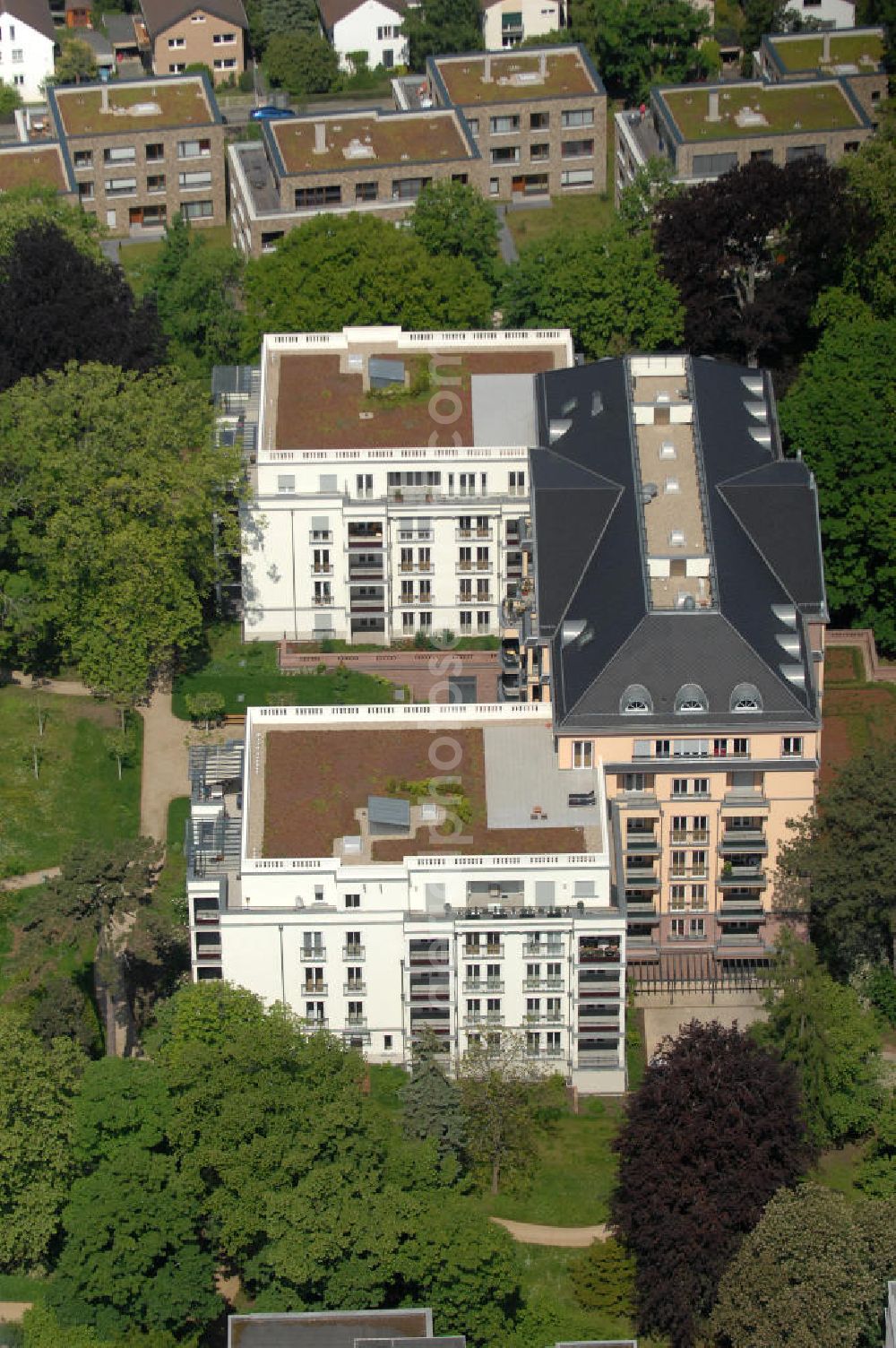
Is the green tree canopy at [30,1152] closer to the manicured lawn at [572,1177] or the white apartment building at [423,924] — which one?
the white apartment building at [423,924]

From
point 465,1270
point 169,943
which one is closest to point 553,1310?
point 465,1270

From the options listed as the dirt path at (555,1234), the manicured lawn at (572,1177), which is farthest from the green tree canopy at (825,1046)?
the dirt path at (555,1234)

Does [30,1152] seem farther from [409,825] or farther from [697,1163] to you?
[697,1163]

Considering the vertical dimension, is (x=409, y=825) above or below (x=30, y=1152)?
above

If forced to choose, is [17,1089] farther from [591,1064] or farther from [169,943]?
[591,1064]

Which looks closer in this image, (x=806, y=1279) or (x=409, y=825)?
(x=806, y=1279)

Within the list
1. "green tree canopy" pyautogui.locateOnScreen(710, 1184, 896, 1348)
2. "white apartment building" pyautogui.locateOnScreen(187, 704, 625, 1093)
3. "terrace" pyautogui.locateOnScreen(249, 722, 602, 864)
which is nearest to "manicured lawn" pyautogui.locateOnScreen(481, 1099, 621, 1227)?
"white apartment building" pyautogui.locateOnScreen(187, 704, 625, 1093)

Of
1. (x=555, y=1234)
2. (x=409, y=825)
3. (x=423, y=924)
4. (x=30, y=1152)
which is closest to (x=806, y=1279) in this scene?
(x=555, y=1234)
